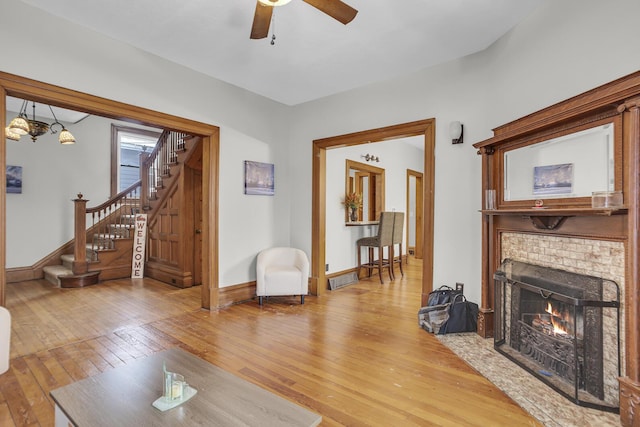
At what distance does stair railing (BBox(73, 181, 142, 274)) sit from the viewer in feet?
17.7

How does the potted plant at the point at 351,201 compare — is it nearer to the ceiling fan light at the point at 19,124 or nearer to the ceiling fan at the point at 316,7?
the ceiling fan at the point at 316,7

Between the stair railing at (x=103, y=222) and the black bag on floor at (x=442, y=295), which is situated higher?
the stair railing at (x=103, y=222)

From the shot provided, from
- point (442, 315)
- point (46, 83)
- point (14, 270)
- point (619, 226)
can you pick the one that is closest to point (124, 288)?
point (14, 270)

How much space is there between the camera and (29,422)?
73.8 inches

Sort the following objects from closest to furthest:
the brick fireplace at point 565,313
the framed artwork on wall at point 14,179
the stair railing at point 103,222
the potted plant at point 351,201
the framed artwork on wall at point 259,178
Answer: the brick fireplace at point 565,313 < the framed artwork on wall at point 259,178 < the stair railing at point 103,222 < the framed artwork on wall at point 14,179 < the potted plant at point 351,201

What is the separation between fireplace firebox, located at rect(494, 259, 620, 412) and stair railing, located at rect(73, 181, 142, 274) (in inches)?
240

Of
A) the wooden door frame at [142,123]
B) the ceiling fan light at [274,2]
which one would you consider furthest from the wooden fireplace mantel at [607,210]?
the wooden door frame at [142,123]

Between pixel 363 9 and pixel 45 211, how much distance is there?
21.5 ft

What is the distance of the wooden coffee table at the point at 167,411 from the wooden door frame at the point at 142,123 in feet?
6.18

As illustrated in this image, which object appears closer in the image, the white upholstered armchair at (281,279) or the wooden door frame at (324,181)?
the wooden door frame at (324,181)

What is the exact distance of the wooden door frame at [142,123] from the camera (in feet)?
8.63

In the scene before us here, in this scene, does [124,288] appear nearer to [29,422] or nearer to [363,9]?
[29,422]

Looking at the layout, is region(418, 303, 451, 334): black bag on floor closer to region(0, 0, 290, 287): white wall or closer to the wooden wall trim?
the wooden wall trim

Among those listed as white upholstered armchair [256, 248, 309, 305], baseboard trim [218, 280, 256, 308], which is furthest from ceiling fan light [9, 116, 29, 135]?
white upholstered armchair [256, 248, 309, 305]
